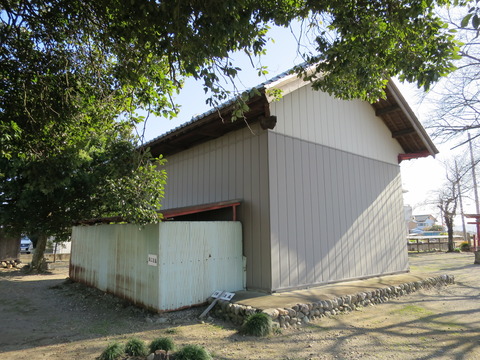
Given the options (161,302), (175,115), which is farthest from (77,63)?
(161,302)

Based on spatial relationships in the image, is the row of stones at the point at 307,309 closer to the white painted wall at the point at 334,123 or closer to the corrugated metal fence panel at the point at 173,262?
the corrugated metal fence panel at the point at 173,262

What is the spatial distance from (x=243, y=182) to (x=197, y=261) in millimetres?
2329

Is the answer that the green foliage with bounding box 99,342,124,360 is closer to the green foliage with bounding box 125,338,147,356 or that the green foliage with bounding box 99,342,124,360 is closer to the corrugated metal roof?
the green foliage with bounding box 125,338,147,356

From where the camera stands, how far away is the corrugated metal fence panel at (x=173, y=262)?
6.48m

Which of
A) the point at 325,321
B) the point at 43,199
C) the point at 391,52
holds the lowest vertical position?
the point at 325,321

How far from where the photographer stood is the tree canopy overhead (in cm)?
455

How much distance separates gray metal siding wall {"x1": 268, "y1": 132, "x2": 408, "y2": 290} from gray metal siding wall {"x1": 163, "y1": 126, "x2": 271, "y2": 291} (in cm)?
24

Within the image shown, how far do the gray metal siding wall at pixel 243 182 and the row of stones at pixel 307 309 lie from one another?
1182mm

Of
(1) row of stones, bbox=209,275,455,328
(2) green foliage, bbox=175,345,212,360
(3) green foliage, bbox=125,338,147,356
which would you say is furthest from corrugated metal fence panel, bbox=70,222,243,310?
(2) green foliage, bbox=175,345,212,360

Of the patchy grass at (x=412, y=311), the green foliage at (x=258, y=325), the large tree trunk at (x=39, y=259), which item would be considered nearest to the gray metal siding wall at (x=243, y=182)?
the green foliage at (x=258, y=325)

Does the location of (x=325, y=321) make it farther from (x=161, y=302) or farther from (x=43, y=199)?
(x=43, y=199)

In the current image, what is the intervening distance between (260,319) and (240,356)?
94 cm

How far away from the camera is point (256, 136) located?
798 cm

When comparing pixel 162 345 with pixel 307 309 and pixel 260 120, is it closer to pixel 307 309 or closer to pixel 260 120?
pixel 307 309
